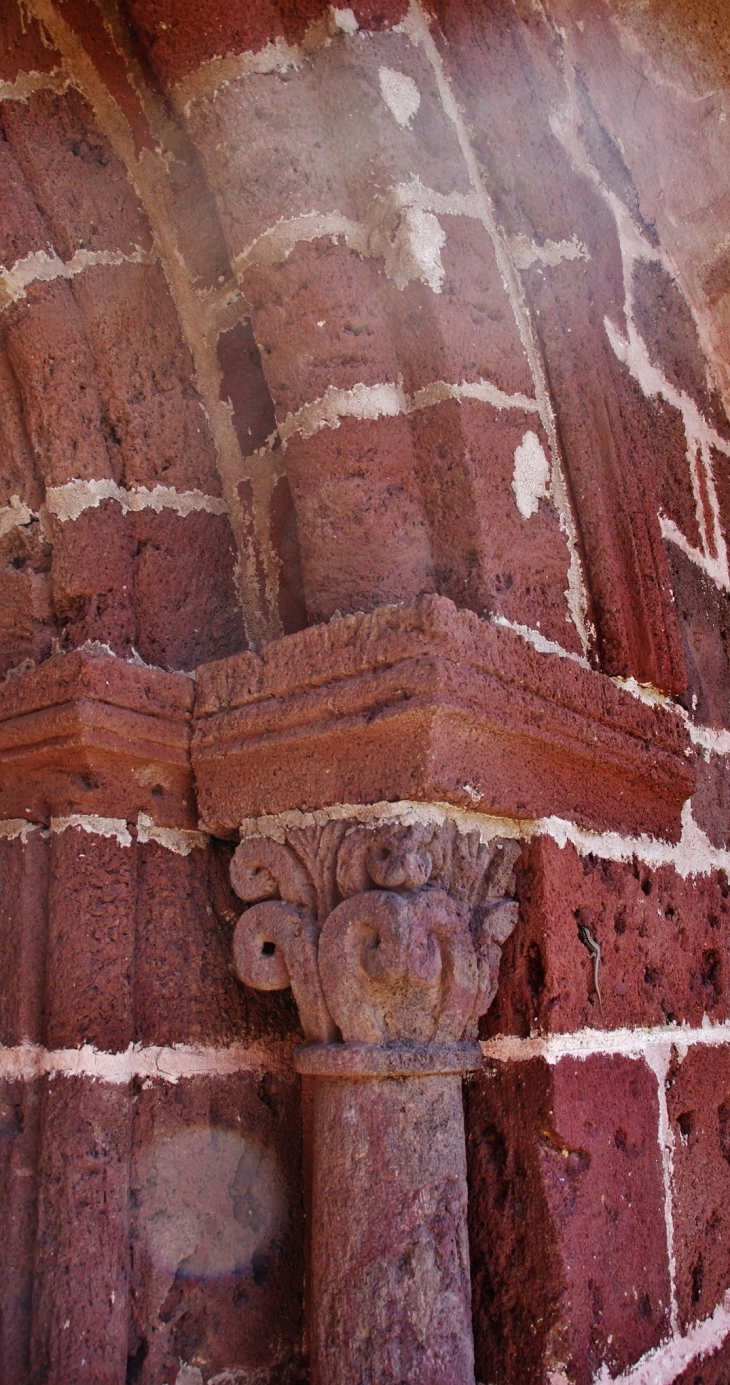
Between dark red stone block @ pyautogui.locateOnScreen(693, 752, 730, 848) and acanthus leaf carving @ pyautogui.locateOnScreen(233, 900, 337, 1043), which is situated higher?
dark red stone block @ pyautogui.locateOnScreen(693, 752, 730, 848)

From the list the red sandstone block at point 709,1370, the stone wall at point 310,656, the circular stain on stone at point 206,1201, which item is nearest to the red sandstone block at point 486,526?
the stone wall at point 310,656

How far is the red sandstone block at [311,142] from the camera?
5.43 ft

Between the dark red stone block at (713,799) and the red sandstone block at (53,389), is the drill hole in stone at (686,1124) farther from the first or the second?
the red sandstone block at (53,389)

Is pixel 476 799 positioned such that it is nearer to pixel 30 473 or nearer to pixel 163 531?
pixel 163 531

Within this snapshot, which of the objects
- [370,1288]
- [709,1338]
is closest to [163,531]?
[370,1288]

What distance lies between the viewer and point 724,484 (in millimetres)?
2342

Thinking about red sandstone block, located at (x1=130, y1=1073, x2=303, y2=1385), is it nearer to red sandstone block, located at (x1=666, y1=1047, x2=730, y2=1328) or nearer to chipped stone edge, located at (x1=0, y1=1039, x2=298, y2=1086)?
chipped stone edge, located at (x1=0, y1=1039, x2=298, y2=1086)

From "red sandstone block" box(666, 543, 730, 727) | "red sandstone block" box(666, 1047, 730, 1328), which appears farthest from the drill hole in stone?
"red sandstone block" box(666, 543, 730, 727)

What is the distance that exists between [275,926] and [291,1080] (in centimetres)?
29

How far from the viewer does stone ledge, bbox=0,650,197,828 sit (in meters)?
1.54

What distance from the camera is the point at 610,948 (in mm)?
1559

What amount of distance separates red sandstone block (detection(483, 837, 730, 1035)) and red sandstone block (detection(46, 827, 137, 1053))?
0.50 meters

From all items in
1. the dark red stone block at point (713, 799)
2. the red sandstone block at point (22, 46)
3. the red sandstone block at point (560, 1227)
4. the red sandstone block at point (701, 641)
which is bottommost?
the red sandstone block at point (560, 1227)

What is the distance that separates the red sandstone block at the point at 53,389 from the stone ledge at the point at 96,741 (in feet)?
A: 1.16
